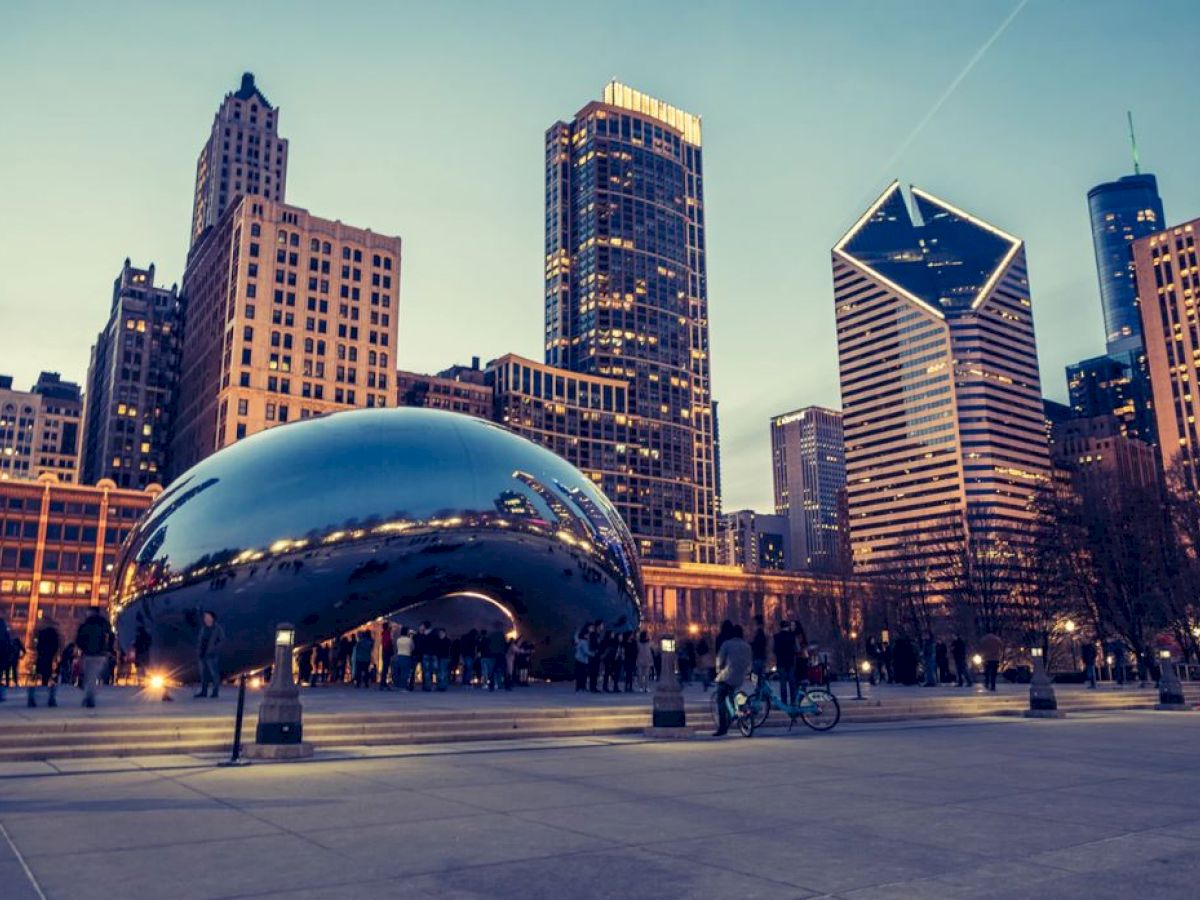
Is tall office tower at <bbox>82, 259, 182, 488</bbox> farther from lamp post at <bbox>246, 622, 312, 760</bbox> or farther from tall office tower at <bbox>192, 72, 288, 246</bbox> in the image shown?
lamp post at <bbox>246, 622, 312, 760</bbox>

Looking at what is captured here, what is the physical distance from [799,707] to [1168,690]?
15.1 m

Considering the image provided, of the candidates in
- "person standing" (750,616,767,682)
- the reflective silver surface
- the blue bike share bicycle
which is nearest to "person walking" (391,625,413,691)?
the reflective silver surface

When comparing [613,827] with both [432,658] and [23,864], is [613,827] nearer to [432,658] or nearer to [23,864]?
[23,864]

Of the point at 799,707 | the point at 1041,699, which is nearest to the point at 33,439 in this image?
the point at 799,707

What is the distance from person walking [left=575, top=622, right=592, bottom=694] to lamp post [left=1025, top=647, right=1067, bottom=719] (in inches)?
415

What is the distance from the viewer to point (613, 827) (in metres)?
7.14

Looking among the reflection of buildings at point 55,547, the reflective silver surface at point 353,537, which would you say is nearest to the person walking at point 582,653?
the reflective silver surface at point 353,537

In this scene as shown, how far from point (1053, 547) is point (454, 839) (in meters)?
53.8

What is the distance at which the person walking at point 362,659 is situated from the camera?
25438 mm

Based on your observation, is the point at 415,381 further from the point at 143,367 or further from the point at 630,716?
the point at 630,716

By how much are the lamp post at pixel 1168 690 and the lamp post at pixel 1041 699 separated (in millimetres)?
6264

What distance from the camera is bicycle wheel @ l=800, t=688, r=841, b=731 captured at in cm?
1677

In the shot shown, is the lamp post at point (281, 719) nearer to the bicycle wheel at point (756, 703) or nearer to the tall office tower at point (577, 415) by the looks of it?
the bicycle wheel at point (756, 703)

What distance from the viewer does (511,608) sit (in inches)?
906
